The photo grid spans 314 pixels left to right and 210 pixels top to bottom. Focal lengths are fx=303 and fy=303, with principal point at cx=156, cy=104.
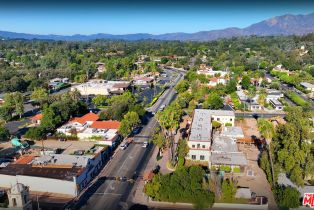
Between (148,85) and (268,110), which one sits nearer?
(268,110)

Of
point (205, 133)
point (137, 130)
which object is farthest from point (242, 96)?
point (205, 133)

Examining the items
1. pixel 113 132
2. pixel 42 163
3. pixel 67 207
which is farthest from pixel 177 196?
pixel 113 132

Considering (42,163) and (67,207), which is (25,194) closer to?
(67,207)

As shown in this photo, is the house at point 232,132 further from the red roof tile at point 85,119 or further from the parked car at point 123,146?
the red roof tile at point 85,119

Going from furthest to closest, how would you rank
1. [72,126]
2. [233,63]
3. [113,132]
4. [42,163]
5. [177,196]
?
1. [233,63]
2. [72,126]
3. [113,132]
4. [42,163]
5. [177,196]

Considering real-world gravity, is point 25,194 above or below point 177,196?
above

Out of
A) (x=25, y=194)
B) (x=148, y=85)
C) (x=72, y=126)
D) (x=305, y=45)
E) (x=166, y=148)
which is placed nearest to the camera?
(x=25, y=194)

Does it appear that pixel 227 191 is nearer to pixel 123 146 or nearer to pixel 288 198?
pixel 288 198

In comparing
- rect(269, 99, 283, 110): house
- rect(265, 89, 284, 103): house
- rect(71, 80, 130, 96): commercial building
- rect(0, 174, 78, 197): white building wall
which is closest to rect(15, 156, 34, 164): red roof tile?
rect(0, 174, 78, 197): white building wall
